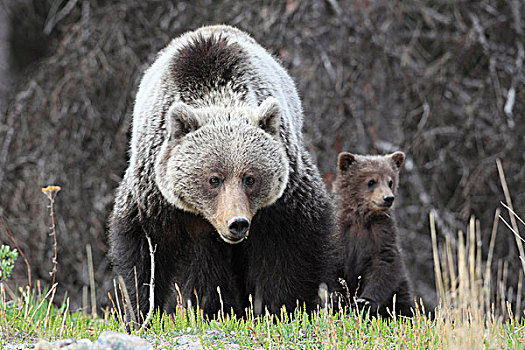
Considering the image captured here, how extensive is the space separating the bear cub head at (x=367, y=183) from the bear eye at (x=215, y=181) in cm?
183

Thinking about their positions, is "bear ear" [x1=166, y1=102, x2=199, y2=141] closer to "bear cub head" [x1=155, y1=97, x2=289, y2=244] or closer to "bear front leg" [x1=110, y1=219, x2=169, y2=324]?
"bear cub head" [x1=155, y1=97, x2=289, y2=244]

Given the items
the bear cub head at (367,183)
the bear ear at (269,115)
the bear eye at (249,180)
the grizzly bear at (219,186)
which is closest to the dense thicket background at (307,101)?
the bear cub head at (367,183)

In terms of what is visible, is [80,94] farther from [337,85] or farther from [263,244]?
[263,244]

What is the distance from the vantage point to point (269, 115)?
5.12 metres

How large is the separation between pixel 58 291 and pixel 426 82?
5.66 m

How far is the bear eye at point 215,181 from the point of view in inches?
191

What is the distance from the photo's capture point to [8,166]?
9.49 metres

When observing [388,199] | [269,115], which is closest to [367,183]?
[388,199]

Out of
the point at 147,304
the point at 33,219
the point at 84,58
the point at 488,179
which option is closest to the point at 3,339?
the point at 147,304

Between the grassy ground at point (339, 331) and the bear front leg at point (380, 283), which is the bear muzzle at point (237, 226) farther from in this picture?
the bear front leg at point (380, 283)

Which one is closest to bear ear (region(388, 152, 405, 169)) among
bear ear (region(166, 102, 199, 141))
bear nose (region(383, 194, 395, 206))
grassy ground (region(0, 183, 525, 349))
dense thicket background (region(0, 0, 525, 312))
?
bear nose (region(383, 194, 395, 206))

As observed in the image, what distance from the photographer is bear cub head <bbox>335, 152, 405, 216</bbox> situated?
624 cm

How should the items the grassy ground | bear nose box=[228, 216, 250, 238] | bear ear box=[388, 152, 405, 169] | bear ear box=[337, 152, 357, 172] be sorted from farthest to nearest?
bear ear box=[388, 152, 405, 169] → bear ear box=[337, 152, 357, 172] → bear nose box=[228, 216, 250, 238] → the grassy ground

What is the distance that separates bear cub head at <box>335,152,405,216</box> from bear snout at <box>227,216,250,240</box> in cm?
193
